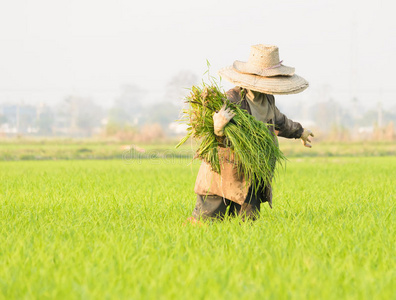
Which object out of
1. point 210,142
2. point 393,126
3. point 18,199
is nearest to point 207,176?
point 210,142

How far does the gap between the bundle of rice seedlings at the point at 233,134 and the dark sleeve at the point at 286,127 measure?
37cm

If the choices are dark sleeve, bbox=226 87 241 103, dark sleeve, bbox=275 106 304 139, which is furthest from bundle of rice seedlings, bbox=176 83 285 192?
dark sleeve, bbox=275 106 304 139

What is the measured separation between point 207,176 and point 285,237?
76 centimetres

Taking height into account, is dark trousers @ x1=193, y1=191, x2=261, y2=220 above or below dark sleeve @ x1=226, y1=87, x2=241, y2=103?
below

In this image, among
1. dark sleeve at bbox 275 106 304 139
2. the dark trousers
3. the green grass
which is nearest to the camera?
the green grass

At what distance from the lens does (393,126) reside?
1897cm

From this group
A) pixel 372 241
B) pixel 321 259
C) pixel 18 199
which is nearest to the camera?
pixel 321 259

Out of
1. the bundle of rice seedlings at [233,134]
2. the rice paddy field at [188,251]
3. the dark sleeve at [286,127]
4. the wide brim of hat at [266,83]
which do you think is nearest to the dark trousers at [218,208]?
the rice paddy field at [188,251]

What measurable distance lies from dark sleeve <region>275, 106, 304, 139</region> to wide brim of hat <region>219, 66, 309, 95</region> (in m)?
0.29

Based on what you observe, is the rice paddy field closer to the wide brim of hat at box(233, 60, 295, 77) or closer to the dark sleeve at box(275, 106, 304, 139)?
the dark sleeve at box(275, 106, 304, 139)

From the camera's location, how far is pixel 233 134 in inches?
130

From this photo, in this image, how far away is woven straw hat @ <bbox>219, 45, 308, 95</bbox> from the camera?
3.45m

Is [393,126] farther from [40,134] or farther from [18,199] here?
[18,199]

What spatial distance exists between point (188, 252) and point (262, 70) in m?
1.42
